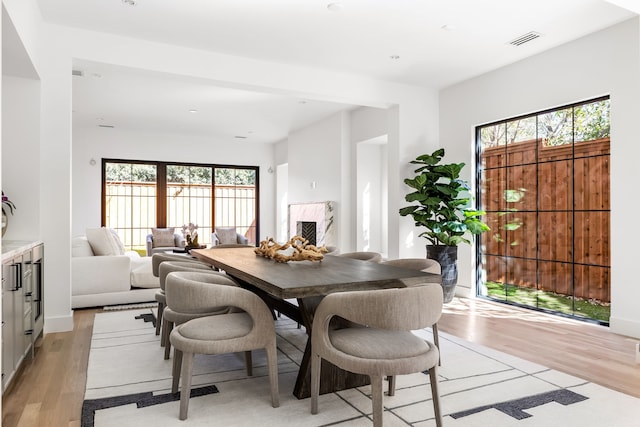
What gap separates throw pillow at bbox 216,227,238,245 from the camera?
9516 mm

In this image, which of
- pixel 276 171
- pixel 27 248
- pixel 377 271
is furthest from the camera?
pixel 276 171

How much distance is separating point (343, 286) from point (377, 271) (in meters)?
0.55

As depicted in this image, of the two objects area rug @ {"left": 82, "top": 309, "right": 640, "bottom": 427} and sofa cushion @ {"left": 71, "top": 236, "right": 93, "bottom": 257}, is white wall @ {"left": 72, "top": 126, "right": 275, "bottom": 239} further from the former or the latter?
area rug @ {"left": 82, "top": 309, "right": 640, "bottom": 427}

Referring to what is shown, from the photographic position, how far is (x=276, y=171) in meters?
10.8


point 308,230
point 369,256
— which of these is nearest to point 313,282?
point 369,256

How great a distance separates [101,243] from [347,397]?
394 centimetres

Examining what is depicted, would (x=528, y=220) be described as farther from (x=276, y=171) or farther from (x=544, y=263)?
(x=276, y=171)

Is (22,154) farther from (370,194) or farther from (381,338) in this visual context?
(370,194)

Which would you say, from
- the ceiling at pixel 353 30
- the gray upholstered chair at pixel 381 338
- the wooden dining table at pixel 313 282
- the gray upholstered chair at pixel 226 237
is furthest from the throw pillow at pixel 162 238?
the gray upholstered chair at pixel 381 338

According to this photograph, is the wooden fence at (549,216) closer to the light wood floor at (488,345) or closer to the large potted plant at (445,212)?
the large potted plant at (445,212)

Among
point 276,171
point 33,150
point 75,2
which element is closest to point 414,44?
point 75,2

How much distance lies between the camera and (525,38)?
446 centimetres

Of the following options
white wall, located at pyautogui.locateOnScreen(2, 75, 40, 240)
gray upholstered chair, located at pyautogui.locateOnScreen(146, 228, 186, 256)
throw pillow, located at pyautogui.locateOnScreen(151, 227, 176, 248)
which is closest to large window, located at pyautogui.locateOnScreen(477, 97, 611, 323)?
white wall, located at pyautogui.locateOnScreen(2, 75, 40, 240)

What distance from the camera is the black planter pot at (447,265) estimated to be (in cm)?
536
